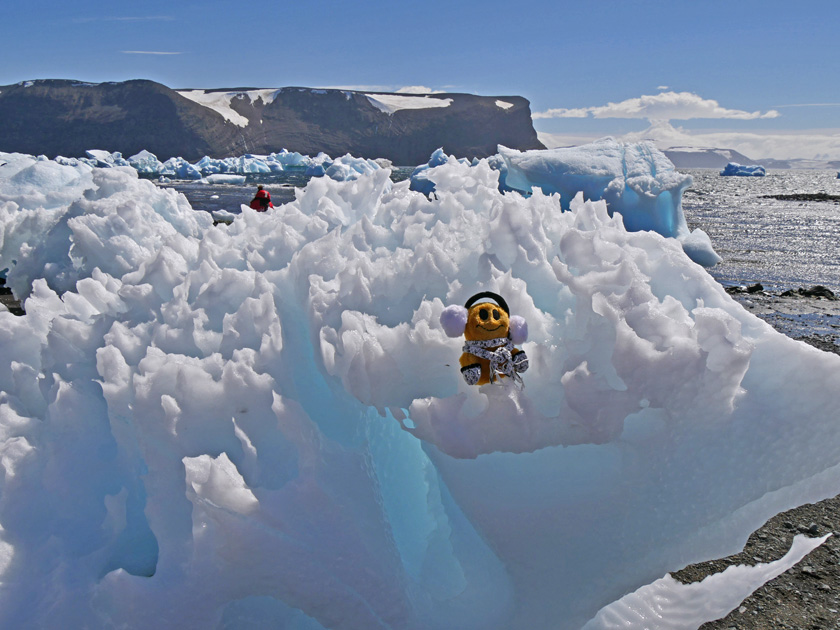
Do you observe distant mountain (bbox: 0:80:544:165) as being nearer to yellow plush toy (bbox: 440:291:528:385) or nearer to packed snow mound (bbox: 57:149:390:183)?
packed snow mound (bbox: 57:149:390:183)

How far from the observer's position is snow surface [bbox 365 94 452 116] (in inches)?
3844

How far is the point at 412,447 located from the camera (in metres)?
2.71

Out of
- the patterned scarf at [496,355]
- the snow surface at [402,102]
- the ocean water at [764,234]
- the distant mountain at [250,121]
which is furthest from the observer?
the snow surface at [402,102]

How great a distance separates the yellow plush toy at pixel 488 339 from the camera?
6.98 feet

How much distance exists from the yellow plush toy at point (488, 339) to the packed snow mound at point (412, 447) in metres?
0.06

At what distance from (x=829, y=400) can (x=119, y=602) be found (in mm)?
2560

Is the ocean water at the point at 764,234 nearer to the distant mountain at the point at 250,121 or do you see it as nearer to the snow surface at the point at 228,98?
the distant mountain at the point at 250,121

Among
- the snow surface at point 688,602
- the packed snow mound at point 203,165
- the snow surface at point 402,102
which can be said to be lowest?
Result: the snow surface at point 688,602

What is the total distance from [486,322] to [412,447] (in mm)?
793

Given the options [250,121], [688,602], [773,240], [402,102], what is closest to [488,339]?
[688,602]

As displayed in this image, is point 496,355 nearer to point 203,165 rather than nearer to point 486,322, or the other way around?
point 486,322

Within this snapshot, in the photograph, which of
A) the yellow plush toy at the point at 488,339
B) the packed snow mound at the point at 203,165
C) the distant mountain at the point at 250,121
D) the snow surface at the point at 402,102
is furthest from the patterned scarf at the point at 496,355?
the snow surface at the point at 402,102

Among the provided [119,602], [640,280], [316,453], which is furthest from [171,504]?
[640,280]

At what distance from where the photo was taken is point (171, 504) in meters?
2.34
